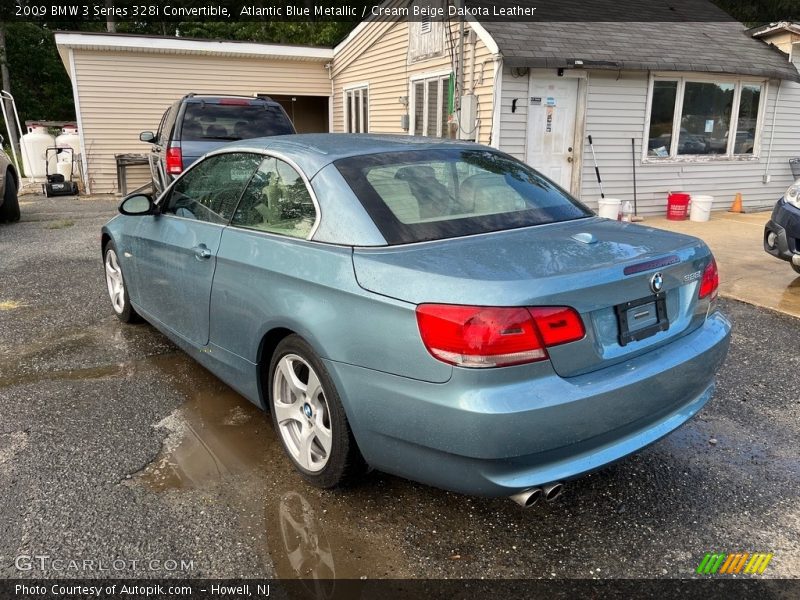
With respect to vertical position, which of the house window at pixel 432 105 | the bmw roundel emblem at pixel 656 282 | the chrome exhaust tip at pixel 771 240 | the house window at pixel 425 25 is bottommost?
the chrome exhaust tip at pixel 771 240

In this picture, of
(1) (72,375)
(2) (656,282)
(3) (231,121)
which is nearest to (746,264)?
(2) (656,282)

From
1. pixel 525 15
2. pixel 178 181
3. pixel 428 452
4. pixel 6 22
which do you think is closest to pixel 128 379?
pixel 178 181

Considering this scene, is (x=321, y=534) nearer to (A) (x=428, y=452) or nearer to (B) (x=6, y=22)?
(A) (x=428, y=452)

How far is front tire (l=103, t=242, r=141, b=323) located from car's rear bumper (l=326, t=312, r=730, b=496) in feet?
10.0

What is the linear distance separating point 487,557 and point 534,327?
0.96 m

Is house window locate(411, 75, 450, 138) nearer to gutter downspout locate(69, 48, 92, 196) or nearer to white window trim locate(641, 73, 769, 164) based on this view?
white window trim locate(641, 73, 769, 164)

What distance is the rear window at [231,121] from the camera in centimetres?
868

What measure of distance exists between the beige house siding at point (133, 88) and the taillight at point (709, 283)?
14980 millimetres

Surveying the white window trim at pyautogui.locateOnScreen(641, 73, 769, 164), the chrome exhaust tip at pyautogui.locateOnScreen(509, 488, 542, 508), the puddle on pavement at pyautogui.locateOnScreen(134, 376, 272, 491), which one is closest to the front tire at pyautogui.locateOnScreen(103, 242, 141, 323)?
the puddle on pavement at pyautogui.locateOnScreen(134, 376, 272, 491)

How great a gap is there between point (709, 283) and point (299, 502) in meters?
2.06

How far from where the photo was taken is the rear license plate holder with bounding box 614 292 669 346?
7.77 feet

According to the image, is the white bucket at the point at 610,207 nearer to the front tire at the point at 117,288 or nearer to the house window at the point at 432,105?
the house window at the point at 432,105

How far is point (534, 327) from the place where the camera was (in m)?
2.13

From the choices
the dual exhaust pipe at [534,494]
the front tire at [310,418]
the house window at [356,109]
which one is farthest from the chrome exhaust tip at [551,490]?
the house window at [356,109]
